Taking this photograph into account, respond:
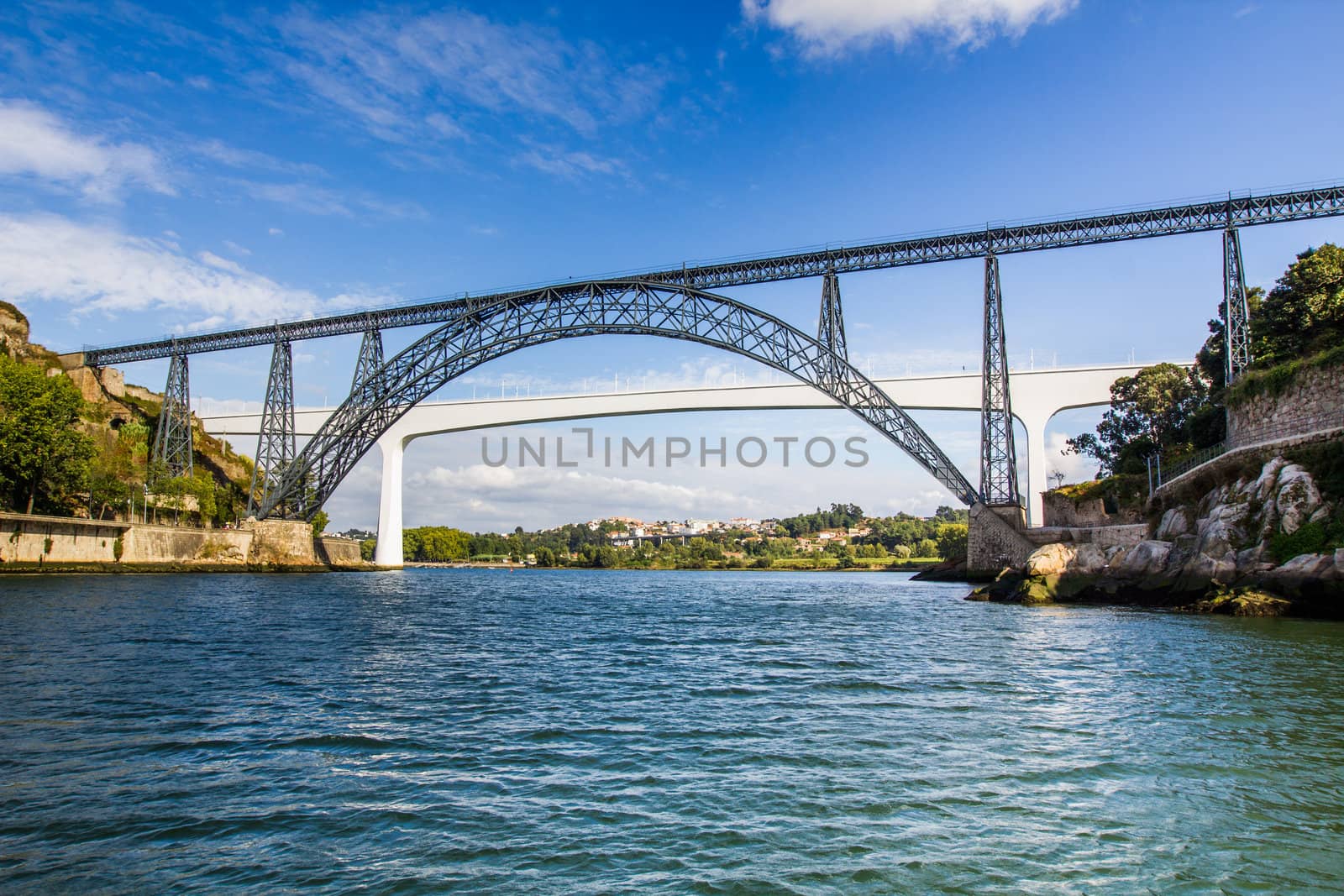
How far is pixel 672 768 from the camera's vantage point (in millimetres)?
6988

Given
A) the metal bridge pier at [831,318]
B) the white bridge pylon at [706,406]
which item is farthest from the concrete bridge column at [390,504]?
the metal bridge pier at [831,318]

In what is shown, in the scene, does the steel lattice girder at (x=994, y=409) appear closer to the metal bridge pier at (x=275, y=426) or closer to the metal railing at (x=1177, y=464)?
the metal railing at (x=1177, y=464)

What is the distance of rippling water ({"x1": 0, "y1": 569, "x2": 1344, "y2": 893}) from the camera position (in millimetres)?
4863

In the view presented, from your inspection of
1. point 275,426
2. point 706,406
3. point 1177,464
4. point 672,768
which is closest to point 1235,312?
point 1177,464

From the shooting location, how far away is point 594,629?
19.4 metres

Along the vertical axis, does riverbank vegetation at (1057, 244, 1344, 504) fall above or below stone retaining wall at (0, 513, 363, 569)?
above

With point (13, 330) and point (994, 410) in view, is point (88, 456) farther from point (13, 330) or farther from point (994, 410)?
point (994, 410)

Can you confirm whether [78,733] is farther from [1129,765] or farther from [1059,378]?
[1059,378]

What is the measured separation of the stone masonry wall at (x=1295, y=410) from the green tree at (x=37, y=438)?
154ft

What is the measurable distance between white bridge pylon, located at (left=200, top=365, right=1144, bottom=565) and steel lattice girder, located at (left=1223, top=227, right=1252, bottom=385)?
12589mm

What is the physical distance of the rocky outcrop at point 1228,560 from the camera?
18.7m

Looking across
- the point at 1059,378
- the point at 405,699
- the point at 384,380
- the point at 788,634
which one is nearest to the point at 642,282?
the point at 384,380

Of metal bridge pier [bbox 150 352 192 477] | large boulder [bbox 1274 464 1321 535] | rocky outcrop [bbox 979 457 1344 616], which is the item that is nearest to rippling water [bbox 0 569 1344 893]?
rocky outcrop [bbox 979 457 1344 616]

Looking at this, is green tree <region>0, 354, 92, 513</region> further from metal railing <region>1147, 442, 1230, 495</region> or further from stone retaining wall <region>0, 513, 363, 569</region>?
metal railing <region>1147, 442, 1230, 495</region>
